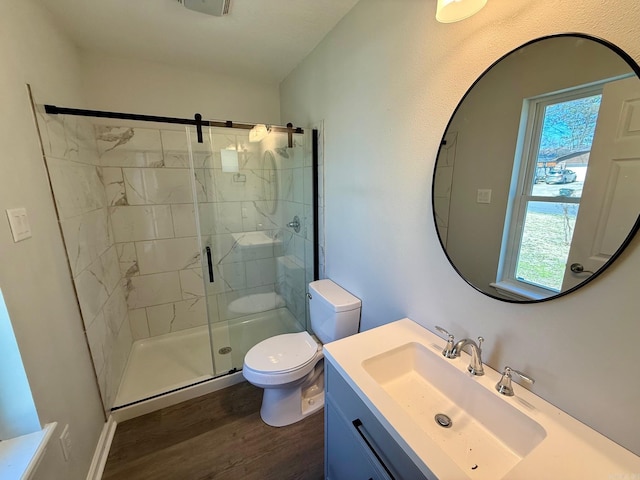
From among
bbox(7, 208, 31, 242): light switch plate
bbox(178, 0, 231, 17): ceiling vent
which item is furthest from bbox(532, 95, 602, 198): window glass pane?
bbox(7, 208, 31, 242): light switch plate

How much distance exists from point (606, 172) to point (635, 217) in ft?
0.42

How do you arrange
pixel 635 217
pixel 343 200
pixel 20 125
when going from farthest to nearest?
pixel 343 200 → pixel 20 125 → pixel 635 217

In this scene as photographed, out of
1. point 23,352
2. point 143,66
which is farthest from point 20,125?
point 143,66

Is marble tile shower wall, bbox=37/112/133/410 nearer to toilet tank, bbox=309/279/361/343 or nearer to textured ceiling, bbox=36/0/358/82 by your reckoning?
textured ceiling, bbox=36/0/358/82

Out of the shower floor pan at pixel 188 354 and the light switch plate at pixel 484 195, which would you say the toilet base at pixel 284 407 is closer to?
the shower floor pan at pixel 188 354

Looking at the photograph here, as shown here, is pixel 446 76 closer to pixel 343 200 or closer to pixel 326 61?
pixel 343 200

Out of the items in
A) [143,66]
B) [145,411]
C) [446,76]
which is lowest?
[145,411]

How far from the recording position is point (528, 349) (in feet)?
2.77

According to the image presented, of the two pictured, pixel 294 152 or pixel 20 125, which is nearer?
pixel 20 125

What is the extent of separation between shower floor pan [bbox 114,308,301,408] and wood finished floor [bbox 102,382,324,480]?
203 mm

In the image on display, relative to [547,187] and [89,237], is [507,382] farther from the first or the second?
[89,237]

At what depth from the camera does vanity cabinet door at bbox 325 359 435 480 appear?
29.9 inches

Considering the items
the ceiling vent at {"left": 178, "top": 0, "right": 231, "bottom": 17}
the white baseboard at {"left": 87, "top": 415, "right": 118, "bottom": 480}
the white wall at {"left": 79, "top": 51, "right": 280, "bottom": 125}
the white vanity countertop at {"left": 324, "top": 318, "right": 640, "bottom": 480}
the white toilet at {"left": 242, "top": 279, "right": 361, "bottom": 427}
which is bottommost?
the white baseboard at {"left": 87, "top": 415, "right": 118, "bottom": 480}

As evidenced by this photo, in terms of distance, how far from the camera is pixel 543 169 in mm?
778
